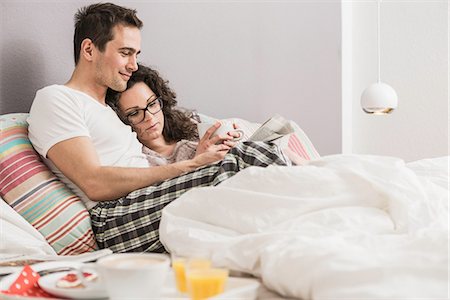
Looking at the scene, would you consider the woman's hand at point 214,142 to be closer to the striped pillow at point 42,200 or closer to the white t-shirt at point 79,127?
the white t-shirt at point 79,127

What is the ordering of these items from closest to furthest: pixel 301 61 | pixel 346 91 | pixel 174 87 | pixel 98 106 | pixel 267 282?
pixel 267 282
pixel 98 106
pixel 174 87
pixel 301 61
pixel 346 91

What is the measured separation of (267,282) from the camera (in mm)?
1095

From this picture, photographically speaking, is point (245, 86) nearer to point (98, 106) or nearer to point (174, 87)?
point (174, 87)

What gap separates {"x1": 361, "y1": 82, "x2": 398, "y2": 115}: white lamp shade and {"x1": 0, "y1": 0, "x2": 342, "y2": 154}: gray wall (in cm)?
45

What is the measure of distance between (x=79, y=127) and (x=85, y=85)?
292 mm

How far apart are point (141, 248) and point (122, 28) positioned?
0.89 meters

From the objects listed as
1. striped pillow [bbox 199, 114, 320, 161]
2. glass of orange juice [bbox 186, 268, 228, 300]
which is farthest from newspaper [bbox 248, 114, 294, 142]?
glass of orange juice [bbox 186, 268, 228, 300]

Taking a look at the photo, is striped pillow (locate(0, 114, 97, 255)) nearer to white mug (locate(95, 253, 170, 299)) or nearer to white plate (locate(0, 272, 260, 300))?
white plate (locate(0, 272, 260, 300))

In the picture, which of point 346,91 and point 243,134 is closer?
point 243,134

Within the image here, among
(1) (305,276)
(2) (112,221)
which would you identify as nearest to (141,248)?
(2) (112,221)

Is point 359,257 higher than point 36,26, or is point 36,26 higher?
point 36,26

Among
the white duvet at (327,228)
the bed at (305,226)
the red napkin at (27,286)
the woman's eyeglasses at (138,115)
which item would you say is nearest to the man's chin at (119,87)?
the woman's eyeglasses at (138,115)

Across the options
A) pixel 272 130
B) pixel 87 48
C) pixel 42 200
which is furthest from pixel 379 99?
pixel 42 200

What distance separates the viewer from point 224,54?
3.05 metres
